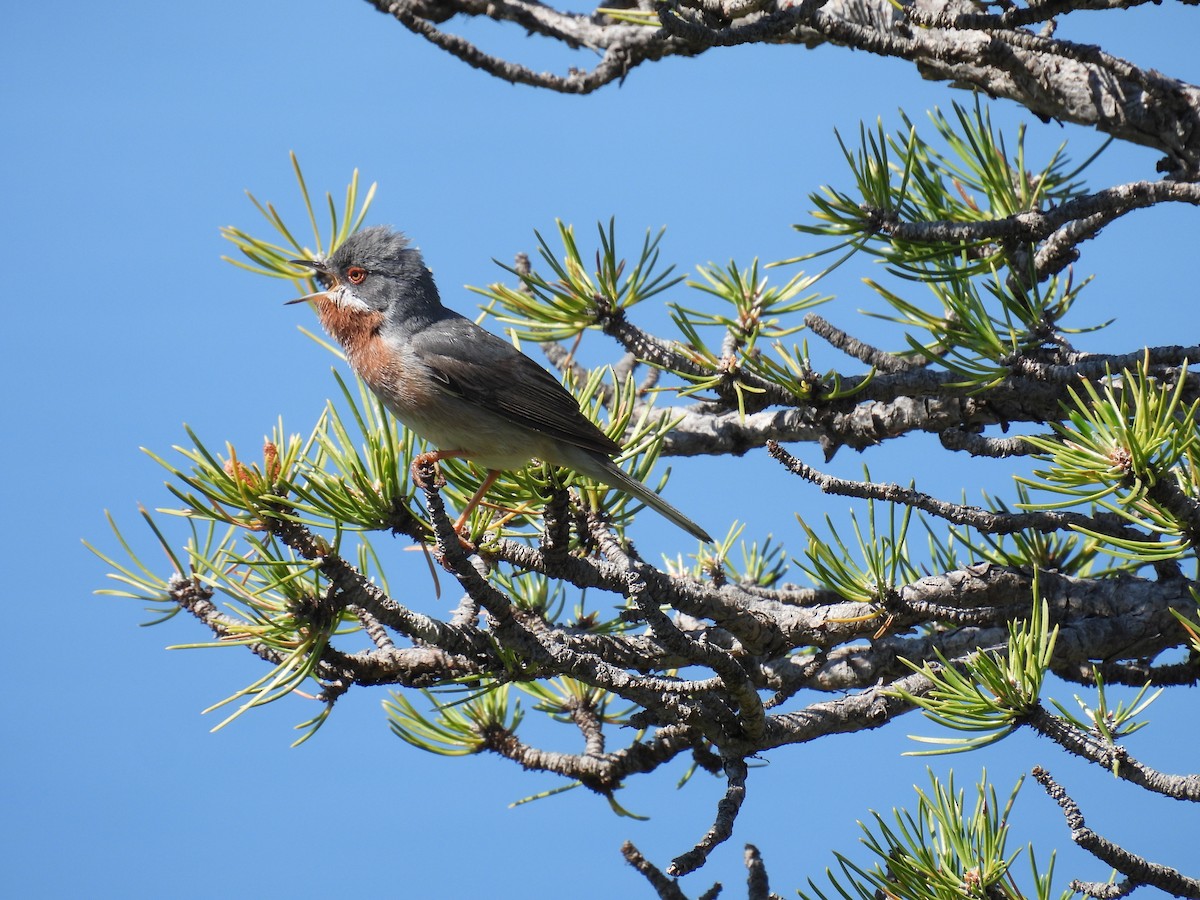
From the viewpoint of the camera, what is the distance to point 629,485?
2783 mm

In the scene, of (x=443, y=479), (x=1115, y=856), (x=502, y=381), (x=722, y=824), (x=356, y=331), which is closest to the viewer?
(x=1115, y=856)

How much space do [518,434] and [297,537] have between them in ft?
3.04

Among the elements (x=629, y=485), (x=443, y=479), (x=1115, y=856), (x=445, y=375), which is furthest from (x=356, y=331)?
(x=1115, y=856)

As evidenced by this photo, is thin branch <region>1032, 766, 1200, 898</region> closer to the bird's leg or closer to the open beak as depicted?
the bird's leg

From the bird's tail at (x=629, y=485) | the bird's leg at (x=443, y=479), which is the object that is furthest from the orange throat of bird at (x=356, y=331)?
the bird's tail at (x=629, y=485)

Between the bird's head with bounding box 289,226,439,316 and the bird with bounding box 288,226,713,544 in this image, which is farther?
the bird's head with bounding box 289,226,439,316

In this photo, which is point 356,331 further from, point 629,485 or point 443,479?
point 629,485

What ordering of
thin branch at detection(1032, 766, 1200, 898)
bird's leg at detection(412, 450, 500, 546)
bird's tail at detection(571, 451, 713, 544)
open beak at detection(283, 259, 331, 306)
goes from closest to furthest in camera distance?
thin branch at detection(1032, 766, 1200, 898), bird's leg at detection(412, 450, 500, 546), bird's tail at detection(571, 451, 713, 544), open beak at detection(283, 259, 331, 306)

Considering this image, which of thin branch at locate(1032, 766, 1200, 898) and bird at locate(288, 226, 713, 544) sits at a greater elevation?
bird at locate(288, 226, 713, 544)

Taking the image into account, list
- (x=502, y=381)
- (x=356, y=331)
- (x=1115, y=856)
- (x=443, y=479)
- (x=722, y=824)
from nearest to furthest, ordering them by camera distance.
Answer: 1. (x=1115, y=856)
2. (x=722, y=824)
3. (x=443, y=479)
4. (x=502, y=381)
5. (x=356, y=331)

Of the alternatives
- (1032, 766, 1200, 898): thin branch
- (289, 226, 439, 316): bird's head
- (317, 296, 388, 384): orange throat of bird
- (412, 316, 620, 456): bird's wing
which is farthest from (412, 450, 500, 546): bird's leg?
(1032, 766, 1200, 898): thin branch

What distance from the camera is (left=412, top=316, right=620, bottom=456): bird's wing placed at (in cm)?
282

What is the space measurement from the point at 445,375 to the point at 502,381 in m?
0.17

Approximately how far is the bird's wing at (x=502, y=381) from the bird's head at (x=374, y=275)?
173 mm
